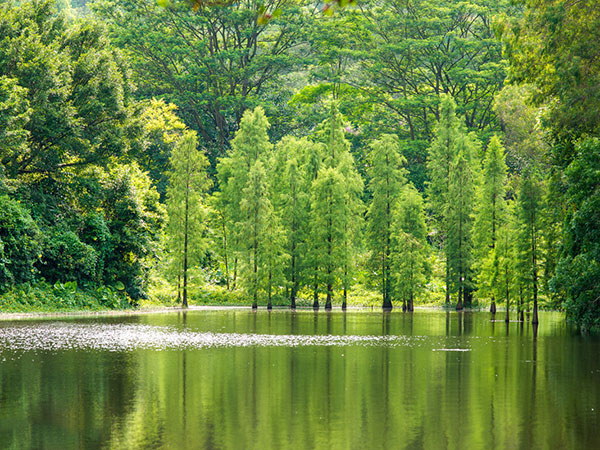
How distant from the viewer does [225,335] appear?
91.0 feet

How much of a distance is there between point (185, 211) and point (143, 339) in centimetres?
2663

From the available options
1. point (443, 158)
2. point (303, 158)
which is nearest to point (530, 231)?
point (443, 158)

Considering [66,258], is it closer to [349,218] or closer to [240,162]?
[349,218]

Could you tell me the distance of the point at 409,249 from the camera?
173 feet

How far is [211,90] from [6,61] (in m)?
36.5

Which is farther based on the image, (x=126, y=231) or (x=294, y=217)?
(x=294, y=217)

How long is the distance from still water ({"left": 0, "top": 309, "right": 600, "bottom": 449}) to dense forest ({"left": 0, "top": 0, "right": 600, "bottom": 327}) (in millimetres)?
6989

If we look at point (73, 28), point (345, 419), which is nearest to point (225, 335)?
point (345, 419)

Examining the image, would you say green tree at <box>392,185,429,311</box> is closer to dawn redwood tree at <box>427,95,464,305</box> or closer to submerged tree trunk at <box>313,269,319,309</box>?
dawn redwood tree at <box>427,95,464,305</box>

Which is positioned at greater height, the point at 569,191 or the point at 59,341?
the point at 569,191

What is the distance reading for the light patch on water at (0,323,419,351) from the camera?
23.0 m

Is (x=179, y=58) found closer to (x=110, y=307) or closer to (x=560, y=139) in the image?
(x=110, y=307)

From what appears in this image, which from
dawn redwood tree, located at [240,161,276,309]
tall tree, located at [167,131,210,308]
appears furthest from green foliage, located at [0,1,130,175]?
dawn redwood tree, located at [240,161,276,309]

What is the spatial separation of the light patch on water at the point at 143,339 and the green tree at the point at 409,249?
77.4ft
